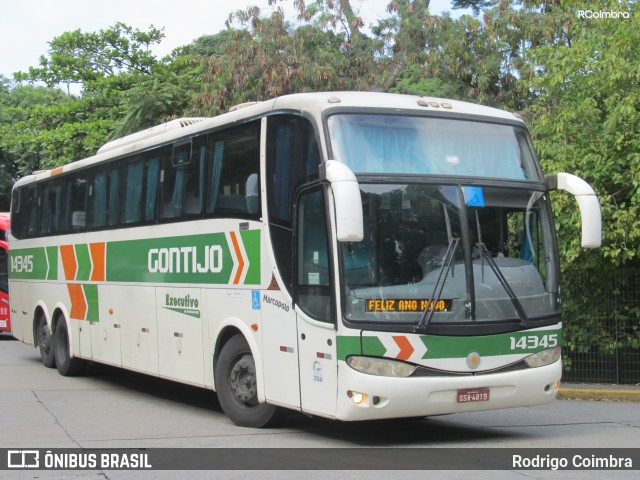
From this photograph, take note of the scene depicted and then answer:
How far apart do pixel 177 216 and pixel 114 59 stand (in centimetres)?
2603

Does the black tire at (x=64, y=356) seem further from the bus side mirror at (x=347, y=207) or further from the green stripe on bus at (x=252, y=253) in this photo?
the bus side mirror at (x=347, y=207)

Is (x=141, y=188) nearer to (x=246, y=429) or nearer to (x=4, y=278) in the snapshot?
(x=246, y=429)

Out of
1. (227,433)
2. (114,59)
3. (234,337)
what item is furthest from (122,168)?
(114,59)

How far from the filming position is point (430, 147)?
9.68m

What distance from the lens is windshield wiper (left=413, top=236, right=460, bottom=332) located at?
897cm

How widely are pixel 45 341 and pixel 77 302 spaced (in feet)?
7.06

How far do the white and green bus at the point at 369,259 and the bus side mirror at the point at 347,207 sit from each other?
0.01 m

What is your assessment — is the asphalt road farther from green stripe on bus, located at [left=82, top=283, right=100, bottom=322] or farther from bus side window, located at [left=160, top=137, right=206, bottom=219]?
bus side window, located at [left=160, top=137, right=206, bottom=219]

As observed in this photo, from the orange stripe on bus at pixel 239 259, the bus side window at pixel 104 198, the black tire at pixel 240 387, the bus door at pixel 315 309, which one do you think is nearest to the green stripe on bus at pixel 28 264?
the bus side window at pixel 104 198

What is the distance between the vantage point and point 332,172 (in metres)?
8.58

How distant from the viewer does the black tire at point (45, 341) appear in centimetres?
1764

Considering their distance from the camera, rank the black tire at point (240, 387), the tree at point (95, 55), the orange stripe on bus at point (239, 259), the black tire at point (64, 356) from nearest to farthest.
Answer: the black tire at point (240, 387) → the orange stripe on bus at point (239, 259) → the black tire at point (64, 356) → the tree at point (95, 55)

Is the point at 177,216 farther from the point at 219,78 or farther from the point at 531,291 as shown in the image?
the point at 219,78

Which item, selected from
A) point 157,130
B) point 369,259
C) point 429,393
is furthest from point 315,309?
point 157,130
